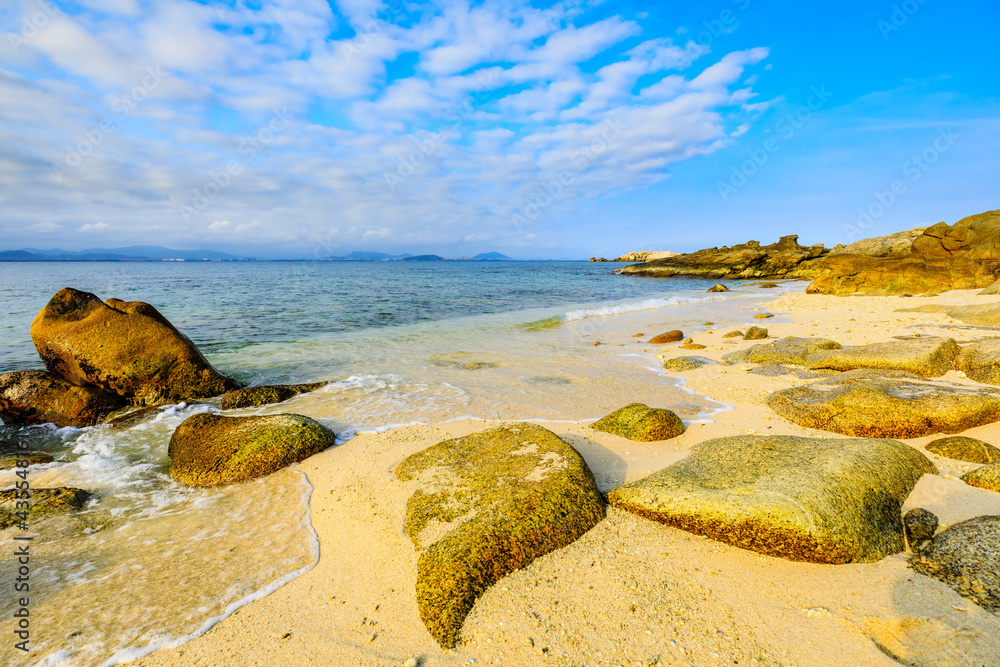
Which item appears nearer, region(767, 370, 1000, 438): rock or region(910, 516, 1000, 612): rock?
region(910, 516, 1000, 612): rock

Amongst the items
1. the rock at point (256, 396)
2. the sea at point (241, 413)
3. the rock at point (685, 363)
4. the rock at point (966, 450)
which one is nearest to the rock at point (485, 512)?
the sea at point (241, 413)

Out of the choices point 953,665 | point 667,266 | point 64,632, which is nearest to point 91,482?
point 64,632

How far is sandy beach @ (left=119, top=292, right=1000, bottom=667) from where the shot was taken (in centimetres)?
261

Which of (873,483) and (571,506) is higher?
(873,483)

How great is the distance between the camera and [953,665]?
237 centimetres

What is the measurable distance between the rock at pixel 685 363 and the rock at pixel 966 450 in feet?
16.3

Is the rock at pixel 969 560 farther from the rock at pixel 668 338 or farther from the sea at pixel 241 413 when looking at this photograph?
the rock at pixel 668 338

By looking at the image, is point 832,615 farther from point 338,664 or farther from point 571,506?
point 338,664

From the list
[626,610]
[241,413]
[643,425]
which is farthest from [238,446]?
[643,425]

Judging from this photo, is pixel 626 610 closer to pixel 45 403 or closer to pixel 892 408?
pixel 892 408

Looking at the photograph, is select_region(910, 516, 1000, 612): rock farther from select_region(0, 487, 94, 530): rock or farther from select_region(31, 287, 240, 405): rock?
select_region(31, 287, 240, 405): rock

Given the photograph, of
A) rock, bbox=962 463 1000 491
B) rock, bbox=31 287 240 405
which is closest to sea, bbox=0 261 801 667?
rock, bbox=31 287 240 405

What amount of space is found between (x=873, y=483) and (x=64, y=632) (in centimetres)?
658

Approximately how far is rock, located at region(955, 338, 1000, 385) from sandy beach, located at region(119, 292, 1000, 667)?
407cm
